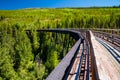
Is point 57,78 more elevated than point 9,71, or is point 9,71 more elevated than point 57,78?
point 57,78

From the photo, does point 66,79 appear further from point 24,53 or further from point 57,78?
point 24,53

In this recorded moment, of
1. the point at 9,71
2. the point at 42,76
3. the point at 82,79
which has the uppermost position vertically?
the point at 82,79

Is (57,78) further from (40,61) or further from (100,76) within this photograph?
(40,61)

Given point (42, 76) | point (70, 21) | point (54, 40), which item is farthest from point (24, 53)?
point (70, 21)

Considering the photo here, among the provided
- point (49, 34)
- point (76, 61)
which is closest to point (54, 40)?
point (49, 34)

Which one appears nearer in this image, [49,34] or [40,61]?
[40,61]

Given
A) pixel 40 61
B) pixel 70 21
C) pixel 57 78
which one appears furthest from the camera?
pixel 70 21

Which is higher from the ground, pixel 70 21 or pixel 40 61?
pixel 70 21

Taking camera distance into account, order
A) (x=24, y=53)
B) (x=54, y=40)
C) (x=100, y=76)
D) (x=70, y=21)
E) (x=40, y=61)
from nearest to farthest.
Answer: (x=100, y=76) < (x=24, y=53) < (x=40, y=61) < (x=54, y=40) < (x=70, y=21)

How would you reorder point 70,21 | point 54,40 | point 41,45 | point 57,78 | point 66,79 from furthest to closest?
point 70,21, point 54,40, point 41,45, point 66,79, point 57,78
